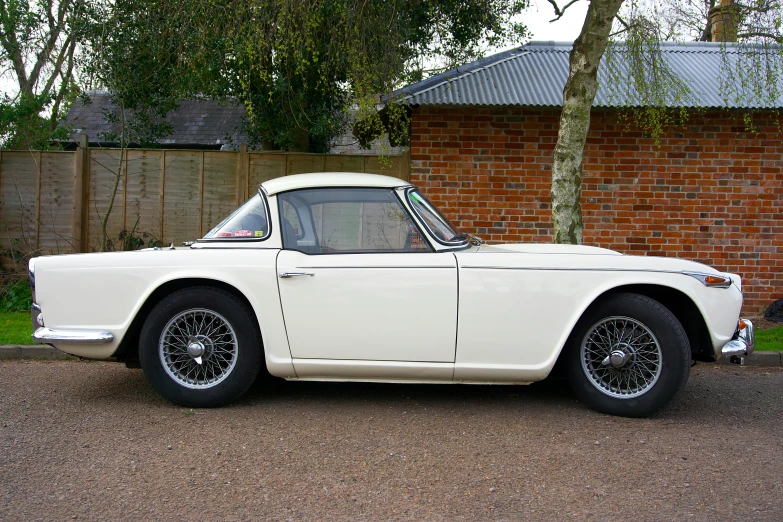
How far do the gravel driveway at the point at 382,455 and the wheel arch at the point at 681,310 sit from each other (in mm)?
465

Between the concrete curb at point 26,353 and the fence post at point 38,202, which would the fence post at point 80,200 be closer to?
the fence post at point 38,202

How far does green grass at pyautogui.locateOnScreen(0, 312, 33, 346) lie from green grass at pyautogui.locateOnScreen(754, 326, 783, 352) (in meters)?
7.26

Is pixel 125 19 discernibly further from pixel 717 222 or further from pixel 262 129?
pixel 717 222

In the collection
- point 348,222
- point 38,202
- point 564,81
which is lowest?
point 38,202

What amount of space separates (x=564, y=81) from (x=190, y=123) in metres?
14.5

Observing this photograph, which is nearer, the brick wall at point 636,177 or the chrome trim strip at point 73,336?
the chrome trim strip at point 73,336

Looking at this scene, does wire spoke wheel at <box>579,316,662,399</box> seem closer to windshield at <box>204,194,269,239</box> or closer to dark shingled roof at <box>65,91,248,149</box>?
windshield at <box>204,194,269,239</box>

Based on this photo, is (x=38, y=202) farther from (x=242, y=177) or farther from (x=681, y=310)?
(x=681, y=310)

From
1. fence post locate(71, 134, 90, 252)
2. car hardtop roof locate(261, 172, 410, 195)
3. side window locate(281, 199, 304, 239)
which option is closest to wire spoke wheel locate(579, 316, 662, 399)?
car hardtop roof locate(261, 172, 410, 195)

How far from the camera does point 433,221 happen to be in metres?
5.05

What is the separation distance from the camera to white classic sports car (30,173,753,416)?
15.4 ft

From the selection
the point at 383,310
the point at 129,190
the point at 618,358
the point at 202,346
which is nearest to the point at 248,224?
the point at 202,346

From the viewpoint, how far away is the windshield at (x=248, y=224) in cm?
502

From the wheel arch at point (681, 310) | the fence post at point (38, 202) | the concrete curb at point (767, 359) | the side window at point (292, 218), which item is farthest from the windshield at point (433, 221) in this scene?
the fence post at point (38, 202)
